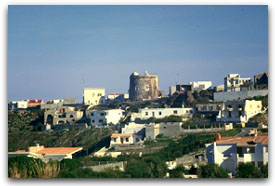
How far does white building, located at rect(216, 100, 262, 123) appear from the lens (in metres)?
30.4

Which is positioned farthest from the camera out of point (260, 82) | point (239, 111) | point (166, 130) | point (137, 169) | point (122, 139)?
point (260, 82)

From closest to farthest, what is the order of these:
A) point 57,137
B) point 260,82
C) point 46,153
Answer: point 46,153
point 57,137
point 260,82

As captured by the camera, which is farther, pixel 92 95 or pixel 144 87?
pixel 144 87

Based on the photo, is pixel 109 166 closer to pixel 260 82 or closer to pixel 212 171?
pixel 212 171

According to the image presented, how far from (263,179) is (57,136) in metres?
17.3

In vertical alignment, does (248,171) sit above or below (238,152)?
below

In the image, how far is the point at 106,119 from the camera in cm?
3572

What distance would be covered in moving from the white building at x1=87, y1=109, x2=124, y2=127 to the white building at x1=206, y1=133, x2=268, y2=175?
45.5 ft

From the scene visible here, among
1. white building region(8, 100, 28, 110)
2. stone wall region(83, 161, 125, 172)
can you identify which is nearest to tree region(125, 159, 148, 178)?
stone wall region(83, 161, 125, 172)

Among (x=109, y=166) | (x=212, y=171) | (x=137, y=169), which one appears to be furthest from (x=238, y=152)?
(x=109, y=166)

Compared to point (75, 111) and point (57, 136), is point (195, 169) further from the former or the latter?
point (75, 111)

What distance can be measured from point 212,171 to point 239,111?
12.0 meters

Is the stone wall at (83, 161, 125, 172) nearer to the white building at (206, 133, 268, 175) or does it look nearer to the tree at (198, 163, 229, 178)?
the tree at (198, 163, 229, 178)

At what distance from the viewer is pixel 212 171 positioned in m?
19.3
